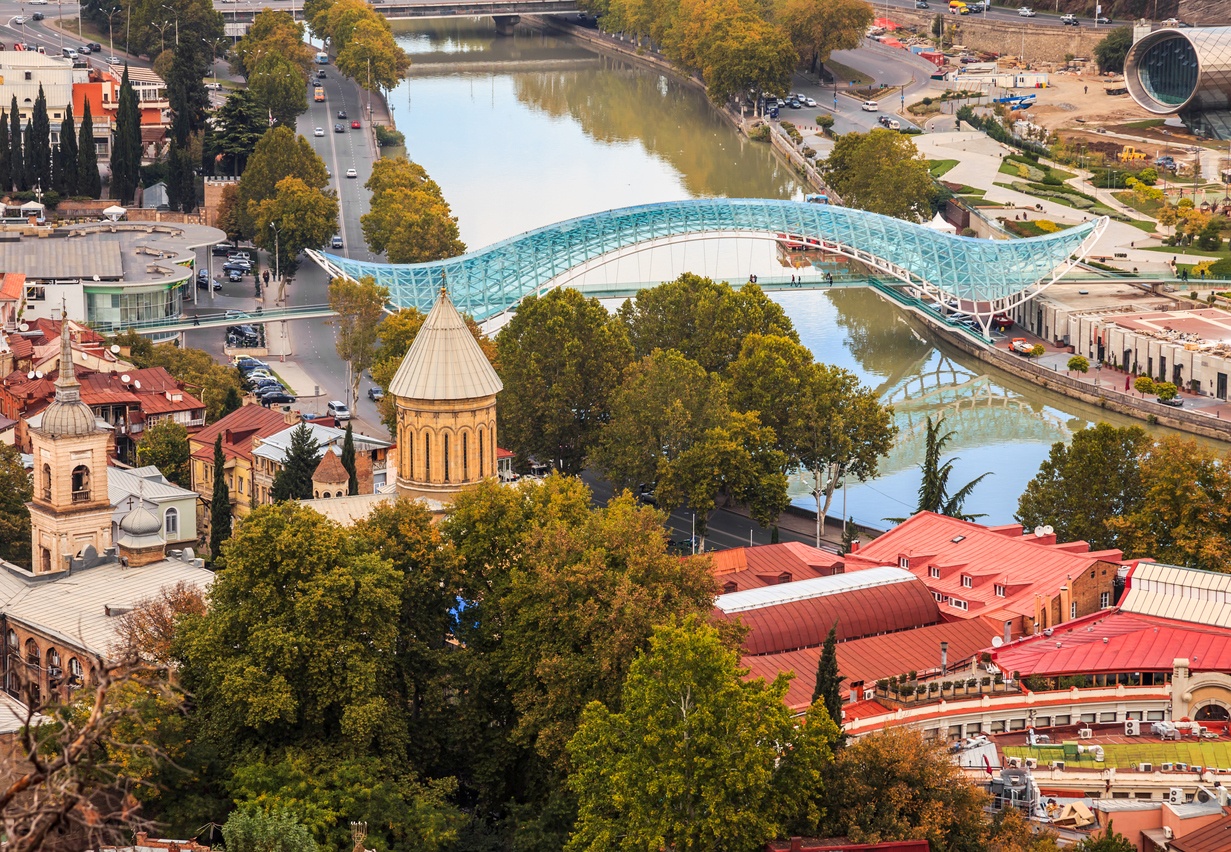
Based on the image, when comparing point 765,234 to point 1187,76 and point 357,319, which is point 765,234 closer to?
point 357,319

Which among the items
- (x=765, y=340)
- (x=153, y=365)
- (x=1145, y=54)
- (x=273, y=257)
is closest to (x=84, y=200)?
(x=273, y=257)

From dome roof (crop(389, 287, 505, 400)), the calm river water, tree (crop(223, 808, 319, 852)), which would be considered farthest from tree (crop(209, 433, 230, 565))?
the calm river water

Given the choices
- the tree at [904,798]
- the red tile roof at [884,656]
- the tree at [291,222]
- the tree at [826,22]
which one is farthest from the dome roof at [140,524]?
the tree at [826,22]

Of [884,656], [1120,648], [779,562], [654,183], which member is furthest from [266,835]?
[654,183]

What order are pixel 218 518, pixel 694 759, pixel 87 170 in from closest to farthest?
pixel 694 759 < pixel 218 518 < pixel 87 170

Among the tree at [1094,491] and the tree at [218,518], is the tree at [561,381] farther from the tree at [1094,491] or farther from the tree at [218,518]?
the tree at [1094,491]

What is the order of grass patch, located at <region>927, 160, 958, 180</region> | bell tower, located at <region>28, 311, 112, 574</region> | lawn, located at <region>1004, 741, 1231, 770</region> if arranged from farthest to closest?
grass patch, located at <region>927, 160, 958, 180</region>, bell tower, located at <region>28, 311, 112, 574</region>, lawn, located at <region>1004, 741, 1231, 770</region>

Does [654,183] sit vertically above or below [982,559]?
below

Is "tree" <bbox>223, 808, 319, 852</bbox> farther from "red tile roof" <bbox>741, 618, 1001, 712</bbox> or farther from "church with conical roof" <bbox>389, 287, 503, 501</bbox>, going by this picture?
"church with conical roof" <bbox>389, 287, 503, 501</bbox>

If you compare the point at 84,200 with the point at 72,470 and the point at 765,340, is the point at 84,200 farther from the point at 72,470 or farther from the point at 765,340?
the point at 72,470
